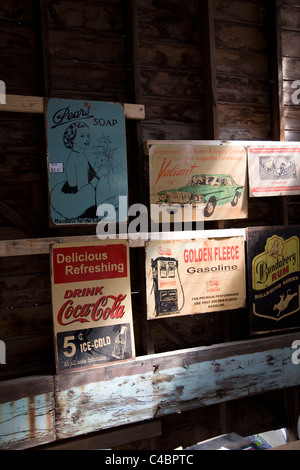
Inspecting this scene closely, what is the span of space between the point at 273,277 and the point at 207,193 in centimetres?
87

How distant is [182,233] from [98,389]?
1.20 metres

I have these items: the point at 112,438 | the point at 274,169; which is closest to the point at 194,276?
the point at 274,169

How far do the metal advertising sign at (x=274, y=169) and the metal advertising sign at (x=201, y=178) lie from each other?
8 cm

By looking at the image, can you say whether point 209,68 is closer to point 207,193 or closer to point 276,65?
point 276,65

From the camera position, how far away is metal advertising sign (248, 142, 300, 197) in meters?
3.27

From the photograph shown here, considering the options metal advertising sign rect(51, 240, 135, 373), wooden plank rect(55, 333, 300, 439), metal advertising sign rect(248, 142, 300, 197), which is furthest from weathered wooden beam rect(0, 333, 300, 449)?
metal advertising sign rect(248, 142, 300, 197)

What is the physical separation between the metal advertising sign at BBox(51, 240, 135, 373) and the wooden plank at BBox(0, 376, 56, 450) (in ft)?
0.59

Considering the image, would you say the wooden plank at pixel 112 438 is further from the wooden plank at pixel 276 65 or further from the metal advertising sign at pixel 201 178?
the wooden plank at pixel 276 65

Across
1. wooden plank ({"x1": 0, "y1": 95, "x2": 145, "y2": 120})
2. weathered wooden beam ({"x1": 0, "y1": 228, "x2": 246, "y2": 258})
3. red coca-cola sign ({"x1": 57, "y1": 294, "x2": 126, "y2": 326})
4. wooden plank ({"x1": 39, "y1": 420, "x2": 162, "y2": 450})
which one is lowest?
wooden plank ({"x1": 39, "y1": 420, "x2": 162, "y2": 450})

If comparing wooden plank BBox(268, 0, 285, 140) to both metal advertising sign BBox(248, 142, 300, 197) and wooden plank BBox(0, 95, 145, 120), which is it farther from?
wooden plank BBox(0, 95, 145, 120)

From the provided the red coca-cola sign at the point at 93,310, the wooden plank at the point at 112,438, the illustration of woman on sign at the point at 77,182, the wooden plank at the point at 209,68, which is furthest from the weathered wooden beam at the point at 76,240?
the wooden plank at the point at 112,438

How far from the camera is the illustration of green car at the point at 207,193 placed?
9.99 ft

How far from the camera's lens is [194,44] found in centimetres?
325
